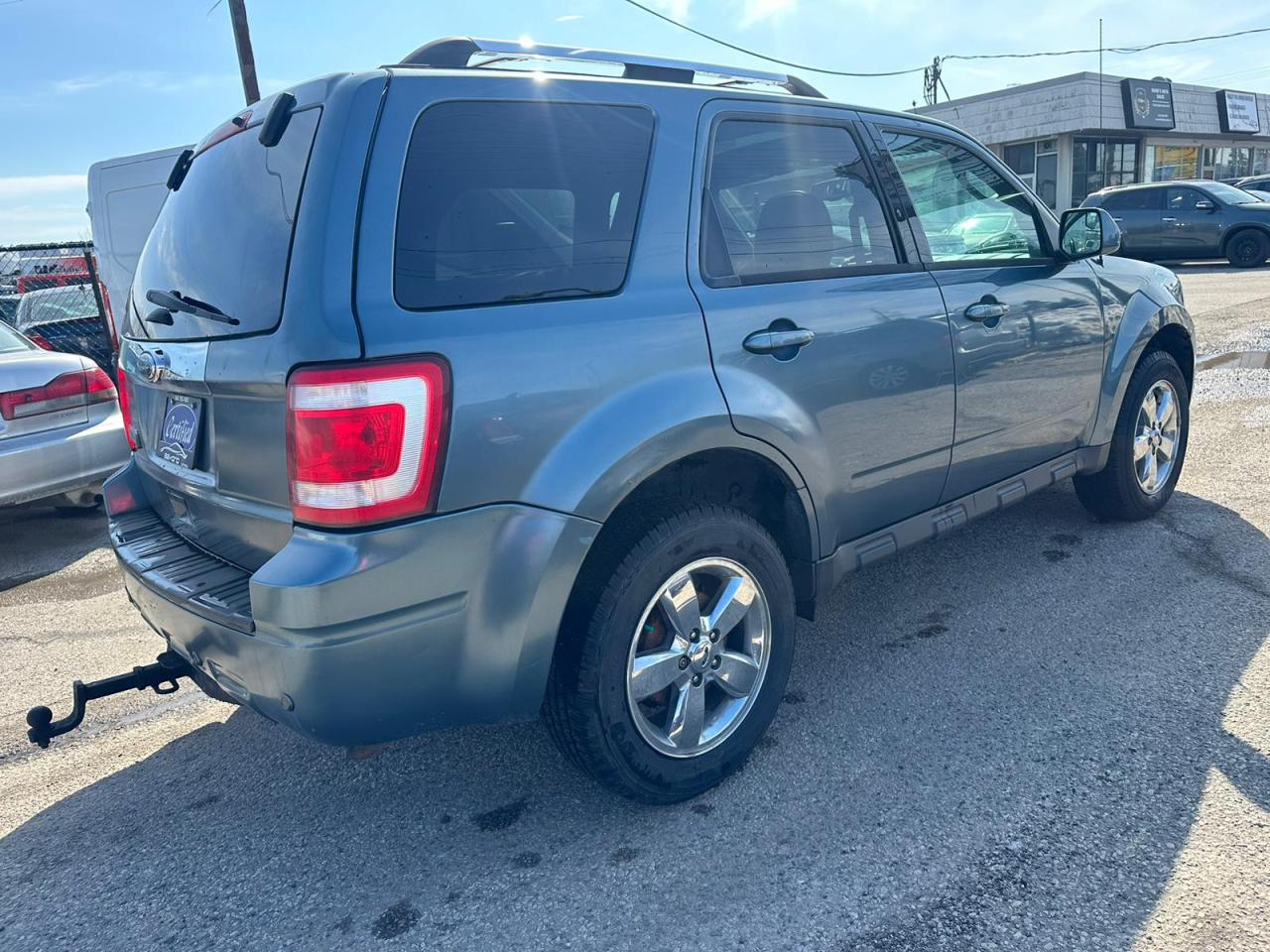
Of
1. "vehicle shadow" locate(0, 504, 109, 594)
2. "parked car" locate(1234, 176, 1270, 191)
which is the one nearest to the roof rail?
"vehicle shadow" locate(0, 504, 109, 594)

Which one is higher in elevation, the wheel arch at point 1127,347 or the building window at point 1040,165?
the building window at point 1040,165

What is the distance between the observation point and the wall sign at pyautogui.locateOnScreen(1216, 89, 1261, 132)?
1287 inches

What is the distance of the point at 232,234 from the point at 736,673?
5.89ft

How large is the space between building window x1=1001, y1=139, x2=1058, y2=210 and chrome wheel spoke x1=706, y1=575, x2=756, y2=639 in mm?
30926

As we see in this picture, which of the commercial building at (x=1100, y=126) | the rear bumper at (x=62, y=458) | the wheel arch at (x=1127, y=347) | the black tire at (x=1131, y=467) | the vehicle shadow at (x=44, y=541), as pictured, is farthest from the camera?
the commercial building at (x=1100, y=126)

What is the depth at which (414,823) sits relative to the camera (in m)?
2.73

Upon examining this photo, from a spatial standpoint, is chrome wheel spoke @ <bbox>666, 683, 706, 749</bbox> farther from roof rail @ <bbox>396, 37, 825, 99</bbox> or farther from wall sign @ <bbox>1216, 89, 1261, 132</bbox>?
wall sign @ <bbox>1216, 89, 1261, 132</bbox>

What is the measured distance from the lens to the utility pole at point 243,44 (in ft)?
44.3

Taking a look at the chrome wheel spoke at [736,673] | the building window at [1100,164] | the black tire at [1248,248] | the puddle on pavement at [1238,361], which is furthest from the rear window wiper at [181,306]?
the building window at [1100,164]

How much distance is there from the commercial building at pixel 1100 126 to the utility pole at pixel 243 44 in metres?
21.4

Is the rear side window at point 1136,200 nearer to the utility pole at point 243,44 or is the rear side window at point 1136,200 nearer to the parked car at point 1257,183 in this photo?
the parked car at point 1257,183

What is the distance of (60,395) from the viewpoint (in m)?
5.25

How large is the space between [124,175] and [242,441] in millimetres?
7463

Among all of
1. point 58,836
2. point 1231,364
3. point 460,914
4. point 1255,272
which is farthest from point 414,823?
point 1255,272
